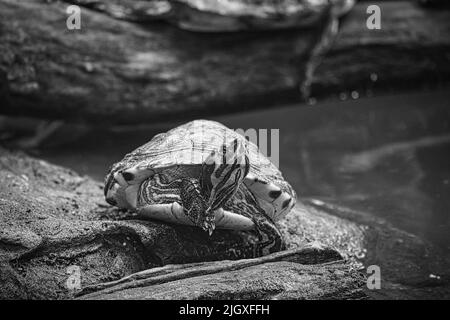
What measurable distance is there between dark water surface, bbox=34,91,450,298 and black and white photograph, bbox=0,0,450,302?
0.02 m

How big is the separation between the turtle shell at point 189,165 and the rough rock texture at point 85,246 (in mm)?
159

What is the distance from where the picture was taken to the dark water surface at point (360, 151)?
3117 millimetres

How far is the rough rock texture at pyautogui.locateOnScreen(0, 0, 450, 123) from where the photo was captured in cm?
398

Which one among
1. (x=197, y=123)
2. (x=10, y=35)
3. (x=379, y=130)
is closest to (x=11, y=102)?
(x=10, y=35)

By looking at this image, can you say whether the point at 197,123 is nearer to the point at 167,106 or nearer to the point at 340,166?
the point at 340,166

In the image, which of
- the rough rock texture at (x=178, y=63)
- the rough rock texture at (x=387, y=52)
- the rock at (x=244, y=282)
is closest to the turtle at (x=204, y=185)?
the rock at (x=244, y=282)

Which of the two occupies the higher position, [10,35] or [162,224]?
[10,35]

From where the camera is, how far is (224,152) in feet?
6.64

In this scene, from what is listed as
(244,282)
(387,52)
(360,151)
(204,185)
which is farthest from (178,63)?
(244,282)

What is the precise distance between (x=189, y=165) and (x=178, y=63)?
234 cm

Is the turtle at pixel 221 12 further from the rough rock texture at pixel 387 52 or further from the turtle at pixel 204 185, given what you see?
the turtle at pixel 204 185

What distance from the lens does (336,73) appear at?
17.3 ft

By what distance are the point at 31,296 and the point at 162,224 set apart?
61 cm

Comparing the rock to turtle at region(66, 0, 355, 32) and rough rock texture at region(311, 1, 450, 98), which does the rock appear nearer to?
turtle at region(66, 0, 355, 32)
